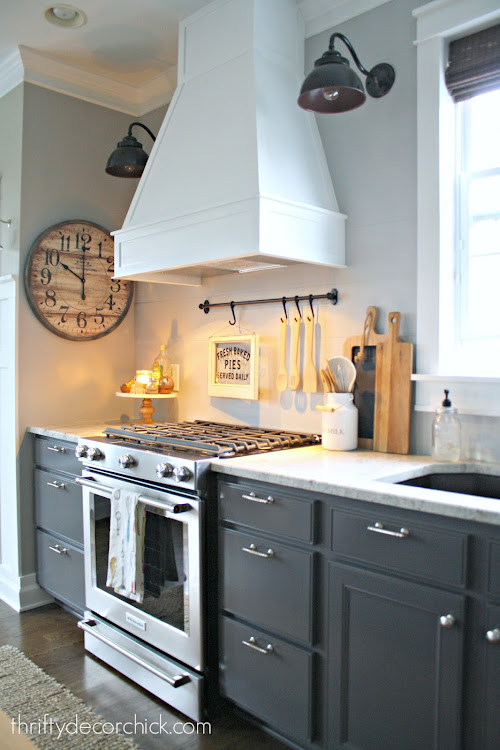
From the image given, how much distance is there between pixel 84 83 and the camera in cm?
338

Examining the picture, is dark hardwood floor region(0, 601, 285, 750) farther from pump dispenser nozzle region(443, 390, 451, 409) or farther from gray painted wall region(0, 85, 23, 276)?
Answer: gray painted wall region(0, 85, 23, 276)

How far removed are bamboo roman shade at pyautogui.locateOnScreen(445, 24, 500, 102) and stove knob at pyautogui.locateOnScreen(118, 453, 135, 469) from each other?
1.79 metres

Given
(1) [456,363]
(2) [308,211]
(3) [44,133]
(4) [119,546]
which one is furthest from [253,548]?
(3) [44,133]

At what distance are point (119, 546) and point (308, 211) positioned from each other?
4.94 ft

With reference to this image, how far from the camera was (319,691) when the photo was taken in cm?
185

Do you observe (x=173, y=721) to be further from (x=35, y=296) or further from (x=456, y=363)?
(x=35, y=296)

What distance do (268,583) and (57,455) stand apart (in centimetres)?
146

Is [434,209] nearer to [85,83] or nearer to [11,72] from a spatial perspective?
[85,83]

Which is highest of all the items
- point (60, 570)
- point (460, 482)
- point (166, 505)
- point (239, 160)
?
point (239, 160)

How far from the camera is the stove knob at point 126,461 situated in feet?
7.90

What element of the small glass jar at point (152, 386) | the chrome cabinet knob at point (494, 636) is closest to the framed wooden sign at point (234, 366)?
the small glass jar at point (152, 386)

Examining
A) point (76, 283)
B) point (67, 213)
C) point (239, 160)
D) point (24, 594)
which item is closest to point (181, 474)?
point (239, 160)

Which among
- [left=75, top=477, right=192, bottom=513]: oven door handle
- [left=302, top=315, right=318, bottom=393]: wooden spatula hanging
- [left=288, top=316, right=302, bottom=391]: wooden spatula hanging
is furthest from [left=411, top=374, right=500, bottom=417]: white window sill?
[left=75, top=477, right=192, bottom=513]: oven door handle

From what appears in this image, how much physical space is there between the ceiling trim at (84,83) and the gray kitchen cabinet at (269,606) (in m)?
2.41
